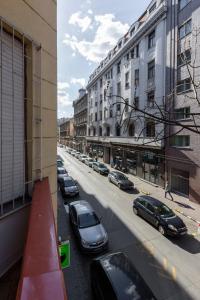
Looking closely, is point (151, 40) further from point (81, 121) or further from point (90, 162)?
point (81, 121)

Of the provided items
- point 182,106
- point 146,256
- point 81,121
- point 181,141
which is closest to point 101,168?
point 181,141

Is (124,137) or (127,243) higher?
(124,137)

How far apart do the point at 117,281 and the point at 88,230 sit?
169 inches

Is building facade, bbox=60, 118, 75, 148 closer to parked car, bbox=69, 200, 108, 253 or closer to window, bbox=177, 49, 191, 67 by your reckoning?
window, bbox=177, 49, 191, 67

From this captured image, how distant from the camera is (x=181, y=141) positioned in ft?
61.4

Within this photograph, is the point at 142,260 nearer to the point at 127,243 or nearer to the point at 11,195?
the point at 127,243

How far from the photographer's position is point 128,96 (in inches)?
1106

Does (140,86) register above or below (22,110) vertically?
above

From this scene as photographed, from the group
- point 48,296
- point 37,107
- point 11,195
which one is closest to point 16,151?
point 11,195

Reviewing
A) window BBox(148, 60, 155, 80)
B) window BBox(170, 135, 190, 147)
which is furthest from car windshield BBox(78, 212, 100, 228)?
window BBox(148, 60, 155, 80)

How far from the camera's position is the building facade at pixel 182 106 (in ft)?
55.5

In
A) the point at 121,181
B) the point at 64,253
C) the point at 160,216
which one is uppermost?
the point at 64,253

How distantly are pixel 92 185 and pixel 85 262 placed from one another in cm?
1420

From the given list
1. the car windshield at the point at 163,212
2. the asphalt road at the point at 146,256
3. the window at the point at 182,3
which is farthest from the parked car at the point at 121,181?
the window at the point at 182,3
